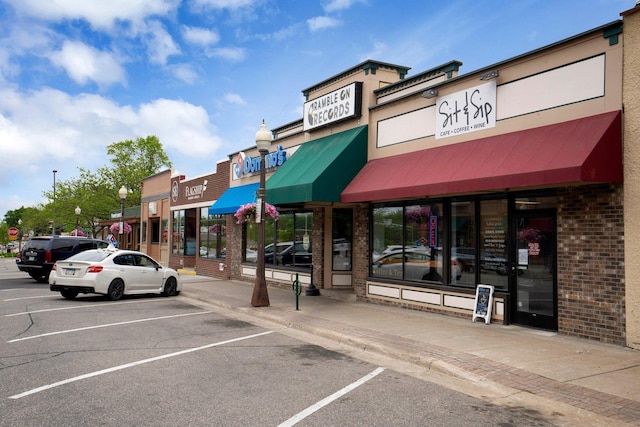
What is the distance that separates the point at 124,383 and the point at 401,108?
9.15m

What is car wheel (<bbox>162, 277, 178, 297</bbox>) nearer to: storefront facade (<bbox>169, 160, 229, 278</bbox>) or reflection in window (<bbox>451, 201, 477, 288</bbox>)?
storefront facade (<bbox>169, 160, 229, 278</bbox>)

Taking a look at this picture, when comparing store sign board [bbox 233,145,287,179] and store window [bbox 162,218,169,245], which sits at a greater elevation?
store sign board [bbox 233,145,287,179]

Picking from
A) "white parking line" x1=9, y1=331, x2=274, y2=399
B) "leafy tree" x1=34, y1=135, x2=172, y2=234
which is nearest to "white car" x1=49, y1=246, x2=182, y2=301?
"white parking line" x1=9, y1=331, x2=274, y2=399

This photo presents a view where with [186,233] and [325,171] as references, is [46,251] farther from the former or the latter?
[325,171]

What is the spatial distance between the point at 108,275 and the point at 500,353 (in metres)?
10.7

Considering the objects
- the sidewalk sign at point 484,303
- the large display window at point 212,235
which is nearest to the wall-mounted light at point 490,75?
the sidewalk sign at point 484,303

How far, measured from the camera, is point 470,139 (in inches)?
432

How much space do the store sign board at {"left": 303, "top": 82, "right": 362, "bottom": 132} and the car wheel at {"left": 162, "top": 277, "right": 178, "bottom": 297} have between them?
6291mm

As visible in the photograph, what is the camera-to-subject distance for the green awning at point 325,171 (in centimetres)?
1302

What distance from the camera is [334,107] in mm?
14930

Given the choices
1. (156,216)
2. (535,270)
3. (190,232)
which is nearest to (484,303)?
(535,270)

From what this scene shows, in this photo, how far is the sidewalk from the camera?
586 centimetres

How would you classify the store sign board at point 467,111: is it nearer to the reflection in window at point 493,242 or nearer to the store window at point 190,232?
the reflection in window at point 493,242

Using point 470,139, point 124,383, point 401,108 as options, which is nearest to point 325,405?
point 124,383
